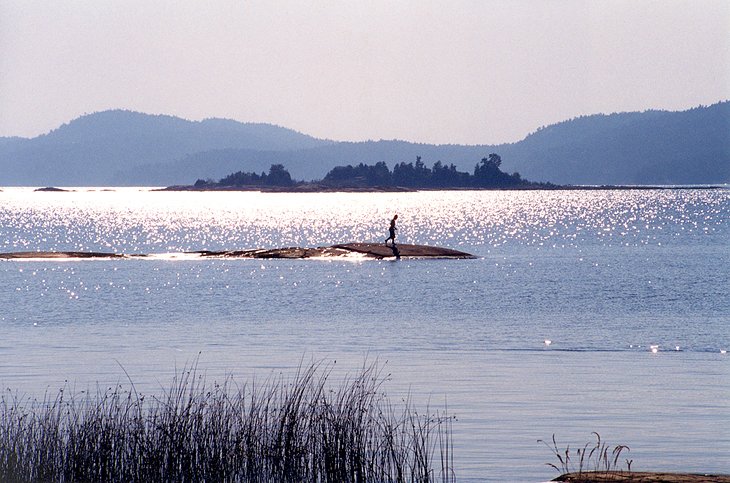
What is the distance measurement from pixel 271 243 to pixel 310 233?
3136cm

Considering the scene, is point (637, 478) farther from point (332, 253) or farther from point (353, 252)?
point (332, 253)

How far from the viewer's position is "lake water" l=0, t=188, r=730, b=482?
2980 cm

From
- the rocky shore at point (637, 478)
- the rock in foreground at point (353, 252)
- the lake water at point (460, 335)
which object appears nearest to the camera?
the rocky shore at point (637, 478)

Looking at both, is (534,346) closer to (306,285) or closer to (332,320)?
(332,320)

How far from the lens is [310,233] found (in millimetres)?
183000

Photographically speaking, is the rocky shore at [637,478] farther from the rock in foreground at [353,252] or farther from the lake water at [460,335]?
the rock in foreground at [353,252]

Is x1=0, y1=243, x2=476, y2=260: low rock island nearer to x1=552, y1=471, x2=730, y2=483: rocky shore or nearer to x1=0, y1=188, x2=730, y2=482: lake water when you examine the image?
x1=0, y1=188, x2=730, y2=482: lake water

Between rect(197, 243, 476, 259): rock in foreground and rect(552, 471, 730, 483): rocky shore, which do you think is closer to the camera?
rect(552, 471, 730, 483): rocky shore

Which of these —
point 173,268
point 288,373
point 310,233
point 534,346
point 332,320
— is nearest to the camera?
point 288,373

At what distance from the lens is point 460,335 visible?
51469 millimetres

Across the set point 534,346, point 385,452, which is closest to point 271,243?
point 534,346

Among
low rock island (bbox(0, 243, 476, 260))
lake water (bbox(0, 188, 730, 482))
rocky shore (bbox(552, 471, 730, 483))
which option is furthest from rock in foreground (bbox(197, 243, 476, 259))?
rocky shore (bbox(552, 471, 730, 483))

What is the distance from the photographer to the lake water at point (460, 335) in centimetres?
2980

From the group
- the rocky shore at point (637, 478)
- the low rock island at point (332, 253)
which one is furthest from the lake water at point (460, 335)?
the rocky shore at point (637, 478)
